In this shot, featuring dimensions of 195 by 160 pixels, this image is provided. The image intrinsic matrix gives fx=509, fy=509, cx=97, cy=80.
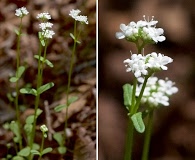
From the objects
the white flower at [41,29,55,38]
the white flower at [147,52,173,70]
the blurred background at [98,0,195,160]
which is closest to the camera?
the white flower at [147,52,173,70]

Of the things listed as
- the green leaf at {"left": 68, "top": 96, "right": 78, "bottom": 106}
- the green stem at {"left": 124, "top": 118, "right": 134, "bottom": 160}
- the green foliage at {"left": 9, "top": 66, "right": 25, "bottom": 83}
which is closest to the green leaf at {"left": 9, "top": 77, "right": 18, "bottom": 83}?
the green foliage at {"left": 9, "top": 66, "right": 25, "bottom": 83}

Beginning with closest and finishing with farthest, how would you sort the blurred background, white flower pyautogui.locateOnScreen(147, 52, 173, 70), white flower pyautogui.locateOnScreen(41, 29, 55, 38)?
1. white flower pyautogui.locateOnScreen(147, 52, 173, 70)
2. white flower pyautogui.locateOnScreen(41, 29, 55, 38)
3. the blurred background

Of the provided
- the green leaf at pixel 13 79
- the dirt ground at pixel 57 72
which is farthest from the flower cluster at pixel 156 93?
the green leaf at pixel 13 79

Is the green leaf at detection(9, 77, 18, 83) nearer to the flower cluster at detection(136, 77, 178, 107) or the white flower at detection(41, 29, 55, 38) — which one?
the white flower at detection(41, 29, 55, 38)

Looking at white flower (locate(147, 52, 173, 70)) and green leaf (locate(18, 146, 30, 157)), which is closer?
white flower (locate(147, 52, 173, 70))

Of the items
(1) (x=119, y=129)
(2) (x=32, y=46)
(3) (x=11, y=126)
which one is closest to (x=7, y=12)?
(2) (x=32, y=46)

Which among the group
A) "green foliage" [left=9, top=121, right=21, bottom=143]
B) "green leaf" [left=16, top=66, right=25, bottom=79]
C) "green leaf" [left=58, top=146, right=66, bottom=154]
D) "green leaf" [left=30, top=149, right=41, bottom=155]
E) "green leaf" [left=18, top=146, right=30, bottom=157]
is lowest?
"green leaf" [left=58, top=146, right=66, bottom=154]
